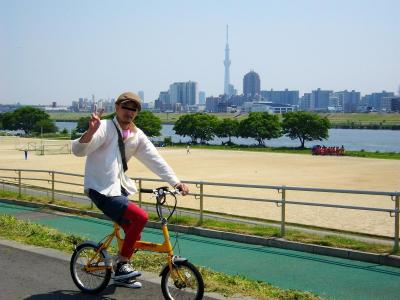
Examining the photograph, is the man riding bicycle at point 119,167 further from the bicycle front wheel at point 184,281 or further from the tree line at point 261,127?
the tree line at point 261,127

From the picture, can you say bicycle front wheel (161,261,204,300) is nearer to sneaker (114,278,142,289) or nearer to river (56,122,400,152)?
sneaker (114,278,142,289)

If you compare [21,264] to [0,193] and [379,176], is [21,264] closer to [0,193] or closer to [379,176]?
[0,193]

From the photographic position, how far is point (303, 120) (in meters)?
73.8

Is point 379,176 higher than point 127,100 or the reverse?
the reverse

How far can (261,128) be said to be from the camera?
75.2 metres

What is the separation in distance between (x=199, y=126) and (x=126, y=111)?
76888 mm

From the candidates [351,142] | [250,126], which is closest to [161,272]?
[250,126]

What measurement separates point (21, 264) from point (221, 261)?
2.72 meters

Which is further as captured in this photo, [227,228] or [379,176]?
[379,176]

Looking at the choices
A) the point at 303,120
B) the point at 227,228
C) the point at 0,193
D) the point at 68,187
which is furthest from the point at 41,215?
the point at 303,120

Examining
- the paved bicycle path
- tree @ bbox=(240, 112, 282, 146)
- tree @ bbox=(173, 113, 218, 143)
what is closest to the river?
tree @ bbox=(173, 113, 218, 143)

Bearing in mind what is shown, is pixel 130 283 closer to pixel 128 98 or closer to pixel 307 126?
pixel 128 98

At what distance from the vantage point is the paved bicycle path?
6.09m

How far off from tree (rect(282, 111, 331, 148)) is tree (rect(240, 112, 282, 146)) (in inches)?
54.1
